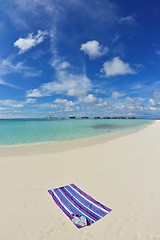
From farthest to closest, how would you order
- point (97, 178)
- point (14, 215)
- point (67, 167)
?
point (67, 167) → point (97, 178) → point (14, 215)

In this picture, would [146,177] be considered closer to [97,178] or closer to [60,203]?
[97,178]

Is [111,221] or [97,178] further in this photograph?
[97,178]

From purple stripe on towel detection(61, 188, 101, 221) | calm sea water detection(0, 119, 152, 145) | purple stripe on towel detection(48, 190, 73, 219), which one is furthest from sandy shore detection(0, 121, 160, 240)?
calm sea water detection(0, 119, 152, 145)

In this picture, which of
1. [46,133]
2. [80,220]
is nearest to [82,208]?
[80,220]

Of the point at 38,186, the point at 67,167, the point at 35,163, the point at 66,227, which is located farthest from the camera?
the point at 35,163

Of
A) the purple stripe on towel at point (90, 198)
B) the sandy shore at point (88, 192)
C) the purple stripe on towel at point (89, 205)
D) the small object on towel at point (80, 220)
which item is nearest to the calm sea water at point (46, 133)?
the sandy shore at point (88, 192)

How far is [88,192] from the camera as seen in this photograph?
5523 millimetres

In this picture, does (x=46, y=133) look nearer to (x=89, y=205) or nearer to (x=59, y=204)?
(x=59, y=204)

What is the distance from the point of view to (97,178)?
6738 mm

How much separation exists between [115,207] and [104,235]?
3.75ft

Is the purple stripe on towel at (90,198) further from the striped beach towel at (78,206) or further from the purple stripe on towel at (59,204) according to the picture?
the purple stripe on towel at (59,204)

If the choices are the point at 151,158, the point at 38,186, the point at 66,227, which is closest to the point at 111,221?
the point at 66,227

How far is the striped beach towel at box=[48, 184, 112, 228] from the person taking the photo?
4.09 m

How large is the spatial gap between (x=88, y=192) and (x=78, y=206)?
3.06 ft
